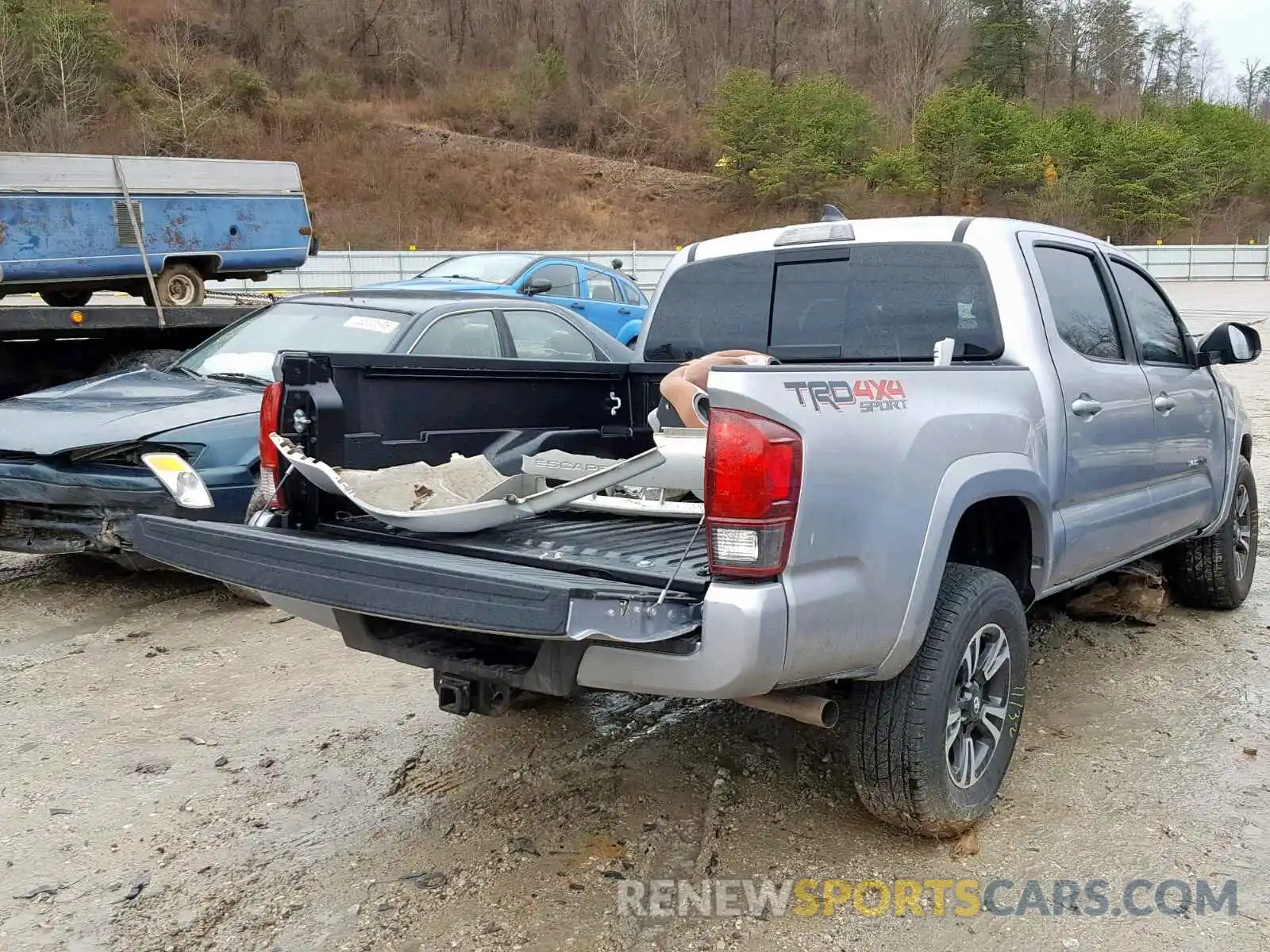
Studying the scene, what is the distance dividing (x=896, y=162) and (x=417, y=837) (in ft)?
177

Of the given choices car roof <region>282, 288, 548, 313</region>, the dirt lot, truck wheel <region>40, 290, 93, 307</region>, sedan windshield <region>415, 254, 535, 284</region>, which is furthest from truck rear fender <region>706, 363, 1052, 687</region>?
truck wheel <region>40, 290, 93, 307</region>

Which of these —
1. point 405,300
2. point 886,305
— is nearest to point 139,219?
point 405,300

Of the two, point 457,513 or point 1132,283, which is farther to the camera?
point 1132,283

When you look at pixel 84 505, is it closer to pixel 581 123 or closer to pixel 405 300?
pixel 405 300

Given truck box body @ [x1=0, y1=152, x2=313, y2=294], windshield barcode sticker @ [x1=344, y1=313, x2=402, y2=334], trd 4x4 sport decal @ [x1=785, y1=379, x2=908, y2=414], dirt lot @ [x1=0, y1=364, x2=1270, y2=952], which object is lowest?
dirt lot @ [x1=0, y1=364, x2=1270, y2=952]

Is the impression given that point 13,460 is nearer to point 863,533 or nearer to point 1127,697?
point 863,533

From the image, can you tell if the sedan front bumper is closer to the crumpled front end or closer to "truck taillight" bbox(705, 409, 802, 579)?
the crumpled front end

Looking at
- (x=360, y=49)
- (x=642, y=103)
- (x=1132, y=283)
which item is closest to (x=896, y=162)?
(x=642, y=103)

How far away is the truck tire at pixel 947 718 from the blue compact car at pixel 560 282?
28.8 ft

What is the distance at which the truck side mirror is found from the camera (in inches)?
195

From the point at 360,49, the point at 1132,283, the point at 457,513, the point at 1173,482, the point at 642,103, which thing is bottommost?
the point at 1173,482

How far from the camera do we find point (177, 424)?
5.61 metres

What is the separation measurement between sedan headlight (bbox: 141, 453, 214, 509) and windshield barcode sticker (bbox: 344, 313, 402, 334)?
1.52 m

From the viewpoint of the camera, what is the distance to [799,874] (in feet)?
10.4
